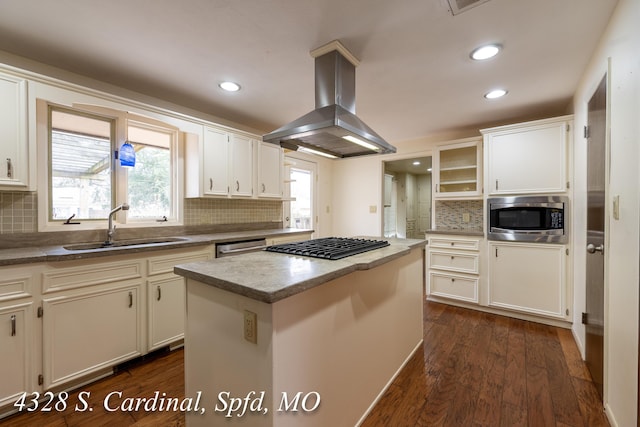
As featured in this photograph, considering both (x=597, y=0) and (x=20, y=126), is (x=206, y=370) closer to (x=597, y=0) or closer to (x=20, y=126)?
(x=20, y=126)

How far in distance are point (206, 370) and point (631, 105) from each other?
93.2 inches

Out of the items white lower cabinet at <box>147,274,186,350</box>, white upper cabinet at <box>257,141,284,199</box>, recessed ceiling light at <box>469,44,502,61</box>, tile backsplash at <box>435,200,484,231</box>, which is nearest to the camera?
recessed ceiling light at <box>469,44,502,61</box>

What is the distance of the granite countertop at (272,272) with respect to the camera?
1.01m

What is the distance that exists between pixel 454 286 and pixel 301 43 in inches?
123

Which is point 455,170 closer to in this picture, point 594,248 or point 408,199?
point 594,248

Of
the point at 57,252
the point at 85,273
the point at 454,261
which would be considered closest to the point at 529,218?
the point at 454,261

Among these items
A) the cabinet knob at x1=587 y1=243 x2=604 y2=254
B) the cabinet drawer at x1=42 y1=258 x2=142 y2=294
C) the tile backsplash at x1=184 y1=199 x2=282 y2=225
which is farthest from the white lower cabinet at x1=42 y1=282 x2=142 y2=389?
the cabinet knob at x1=587 y1=243 x2=604 y2=254

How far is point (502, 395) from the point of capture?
1750 millimetres

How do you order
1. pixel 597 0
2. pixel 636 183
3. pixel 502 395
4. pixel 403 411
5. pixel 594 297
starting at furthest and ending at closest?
1. pixel 594 297
2. pixel 502 395
3. pixel 403 411
4. pixel 597 0
5. pixel 636 183

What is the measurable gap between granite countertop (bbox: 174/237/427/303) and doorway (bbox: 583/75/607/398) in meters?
1.34

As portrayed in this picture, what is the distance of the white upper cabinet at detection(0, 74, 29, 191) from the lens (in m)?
1.72

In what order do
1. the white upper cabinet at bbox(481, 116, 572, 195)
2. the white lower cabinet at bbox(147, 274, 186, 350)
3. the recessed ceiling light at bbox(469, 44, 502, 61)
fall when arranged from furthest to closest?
the white upper cabinet at bbox(481, 116, 572, 195) → the white lower cabinet at bbox(147, 274, 186, 350) → the recessed ceiling light at bbox(469, 44, 502, 61)

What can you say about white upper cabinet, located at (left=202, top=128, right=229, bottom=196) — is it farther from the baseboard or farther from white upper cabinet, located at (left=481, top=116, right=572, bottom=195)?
white upper cabinet, located at (left=481, top=116, right=572, bottom=195)

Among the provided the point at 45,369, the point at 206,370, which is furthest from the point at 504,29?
the point at 45,369
